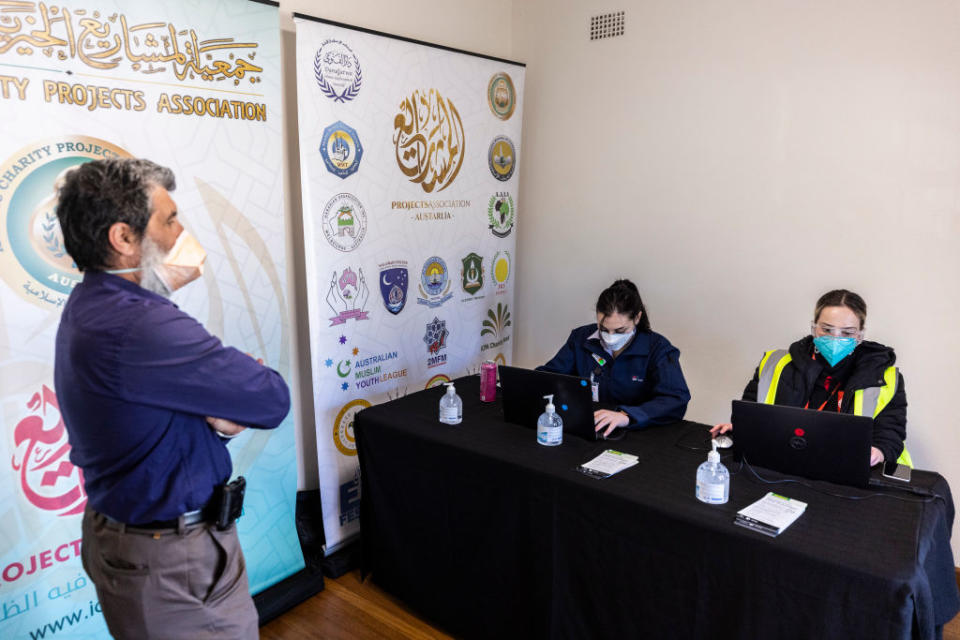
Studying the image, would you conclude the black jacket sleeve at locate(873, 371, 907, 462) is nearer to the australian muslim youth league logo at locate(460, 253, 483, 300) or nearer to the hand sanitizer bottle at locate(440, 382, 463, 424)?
the hand sanitizer bottle at locate(440, 382, 463, 424)

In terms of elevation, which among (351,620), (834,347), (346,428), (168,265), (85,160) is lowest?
(351,620)

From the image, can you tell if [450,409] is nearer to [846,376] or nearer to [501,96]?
[846,376]

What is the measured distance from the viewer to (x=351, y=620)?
256 centimetres

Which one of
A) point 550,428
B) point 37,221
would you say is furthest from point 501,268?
point 37,221

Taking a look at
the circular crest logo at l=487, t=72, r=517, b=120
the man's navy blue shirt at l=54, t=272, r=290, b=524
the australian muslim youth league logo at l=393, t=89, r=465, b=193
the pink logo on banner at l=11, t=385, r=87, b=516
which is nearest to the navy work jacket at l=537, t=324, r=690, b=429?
the australian muslim youth league logo at l=393, t=89, r=465, b=193

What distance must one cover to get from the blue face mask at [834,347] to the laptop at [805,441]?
469mm

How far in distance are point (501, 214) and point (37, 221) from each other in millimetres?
2314

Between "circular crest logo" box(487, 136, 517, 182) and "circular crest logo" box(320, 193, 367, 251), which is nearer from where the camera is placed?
"circular crest logo" box(320, 193, 367, 251)

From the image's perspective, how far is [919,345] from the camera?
2.81 metres

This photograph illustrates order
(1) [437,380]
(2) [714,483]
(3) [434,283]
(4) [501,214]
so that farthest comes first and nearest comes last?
(4) [501,214] → (1) [437,380] → (3) [434,283] → (2) [714,483]

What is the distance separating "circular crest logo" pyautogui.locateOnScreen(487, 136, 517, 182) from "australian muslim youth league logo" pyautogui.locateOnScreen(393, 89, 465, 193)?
0.81 ft

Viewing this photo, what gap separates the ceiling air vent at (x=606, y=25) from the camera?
3443 mm

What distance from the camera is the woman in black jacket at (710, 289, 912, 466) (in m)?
2.16

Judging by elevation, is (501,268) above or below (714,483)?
above
